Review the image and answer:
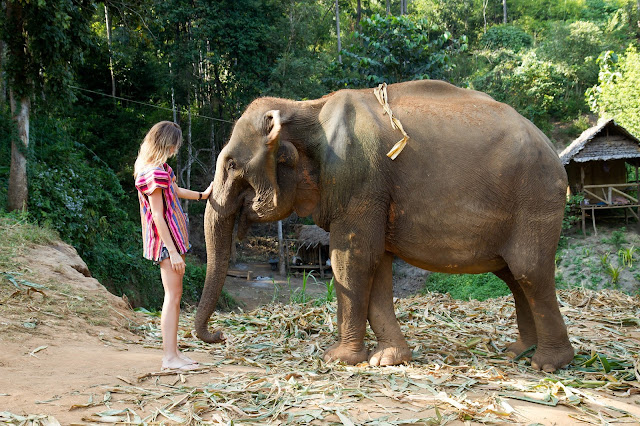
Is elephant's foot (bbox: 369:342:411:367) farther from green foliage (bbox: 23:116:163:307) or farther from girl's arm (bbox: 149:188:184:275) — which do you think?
green foliage (bbox: 23:116:163:307)

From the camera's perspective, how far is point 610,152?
1905 cm

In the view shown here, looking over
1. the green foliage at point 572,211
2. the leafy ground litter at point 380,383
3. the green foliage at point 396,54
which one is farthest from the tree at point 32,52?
the green foliage at point 572,211

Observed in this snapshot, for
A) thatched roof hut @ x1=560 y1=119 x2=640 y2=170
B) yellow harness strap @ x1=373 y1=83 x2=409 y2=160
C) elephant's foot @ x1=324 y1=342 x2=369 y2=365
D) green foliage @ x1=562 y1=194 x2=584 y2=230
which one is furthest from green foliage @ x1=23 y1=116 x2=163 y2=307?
thatched roof hut @ x1=560 y1=119 x2=640 y2=170

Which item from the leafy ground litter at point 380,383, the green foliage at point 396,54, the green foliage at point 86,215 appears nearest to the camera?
the leafy ground litter at point 380,383

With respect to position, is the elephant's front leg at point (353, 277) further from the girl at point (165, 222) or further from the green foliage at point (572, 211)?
the green foliage at point (572, 211)

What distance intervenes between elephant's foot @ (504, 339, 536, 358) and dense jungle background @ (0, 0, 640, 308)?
6.86 metres

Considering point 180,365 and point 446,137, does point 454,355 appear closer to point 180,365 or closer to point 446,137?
point 446,137

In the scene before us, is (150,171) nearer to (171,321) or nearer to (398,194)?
(171,321)

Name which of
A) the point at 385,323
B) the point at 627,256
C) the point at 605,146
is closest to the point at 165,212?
the point at 385,323

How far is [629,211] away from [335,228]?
19.7 meters

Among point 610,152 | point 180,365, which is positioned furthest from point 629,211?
point 180,365

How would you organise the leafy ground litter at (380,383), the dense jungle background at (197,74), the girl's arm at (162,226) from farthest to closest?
the dense jungle background at (197,74) → the girl's arm at (162,226) → the leafy ground litter at (380,383)

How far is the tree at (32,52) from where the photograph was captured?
10.0 meters

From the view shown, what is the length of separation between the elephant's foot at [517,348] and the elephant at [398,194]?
2 cm
